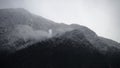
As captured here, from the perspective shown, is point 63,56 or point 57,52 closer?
point 63,56

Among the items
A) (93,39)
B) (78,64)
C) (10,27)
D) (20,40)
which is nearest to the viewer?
(78,64)

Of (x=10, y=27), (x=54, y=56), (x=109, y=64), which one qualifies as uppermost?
(x=10, y=27)

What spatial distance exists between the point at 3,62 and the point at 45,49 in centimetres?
1275

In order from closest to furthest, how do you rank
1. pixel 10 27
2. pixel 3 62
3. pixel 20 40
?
pixel 3 62 < pixel 20 40 < pixel 10 27

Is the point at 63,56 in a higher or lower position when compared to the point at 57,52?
lower

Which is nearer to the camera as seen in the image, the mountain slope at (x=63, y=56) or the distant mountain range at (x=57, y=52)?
the mountain slope at (x=63, y=56)

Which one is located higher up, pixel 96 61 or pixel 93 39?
pixel 93 39

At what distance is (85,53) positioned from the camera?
42250 millimetres

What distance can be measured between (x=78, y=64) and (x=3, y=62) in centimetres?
2237

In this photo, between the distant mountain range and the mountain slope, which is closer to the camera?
the mountain slope

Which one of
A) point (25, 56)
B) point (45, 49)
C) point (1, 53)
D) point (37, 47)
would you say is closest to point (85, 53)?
point (45, 49)

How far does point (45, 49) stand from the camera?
4041cm

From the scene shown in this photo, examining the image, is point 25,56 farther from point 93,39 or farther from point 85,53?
point 93,39

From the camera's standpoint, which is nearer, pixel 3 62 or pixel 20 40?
pixel 3 62
